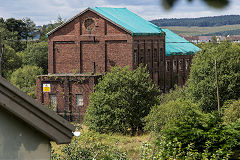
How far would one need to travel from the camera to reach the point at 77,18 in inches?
1773

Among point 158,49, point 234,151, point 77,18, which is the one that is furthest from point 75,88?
point 234,151

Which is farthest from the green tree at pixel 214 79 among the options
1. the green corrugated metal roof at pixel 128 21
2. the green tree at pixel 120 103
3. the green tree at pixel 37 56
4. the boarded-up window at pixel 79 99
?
the green tree at pixel 37 56

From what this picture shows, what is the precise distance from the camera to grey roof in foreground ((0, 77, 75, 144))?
3.58 m

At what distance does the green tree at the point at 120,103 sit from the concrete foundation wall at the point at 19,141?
33080 mm

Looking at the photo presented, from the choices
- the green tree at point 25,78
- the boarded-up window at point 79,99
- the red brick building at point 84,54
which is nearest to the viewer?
the red brick building at point 84,54

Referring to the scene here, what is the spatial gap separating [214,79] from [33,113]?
37.7 m

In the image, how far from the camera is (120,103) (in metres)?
37.8

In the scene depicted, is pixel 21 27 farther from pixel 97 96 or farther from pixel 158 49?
pixel 97 96

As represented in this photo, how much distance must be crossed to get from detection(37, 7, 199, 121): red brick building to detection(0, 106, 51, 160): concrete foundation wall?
39.5 meters

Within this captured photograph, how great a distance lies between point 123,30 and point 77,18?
4207 millimetres

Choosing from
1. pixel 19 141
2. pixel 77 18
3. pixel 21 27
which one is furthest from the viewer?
pixel 21 27

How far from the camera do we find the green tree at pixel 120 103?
37500 mm

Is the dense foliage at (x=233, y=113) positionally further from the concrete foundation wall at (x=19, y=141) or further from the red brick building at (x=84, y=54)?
the concrete foundation wall at (x=19, y=141)

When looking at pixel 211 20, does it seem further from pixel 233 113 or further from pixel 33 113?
pixel 233 113
